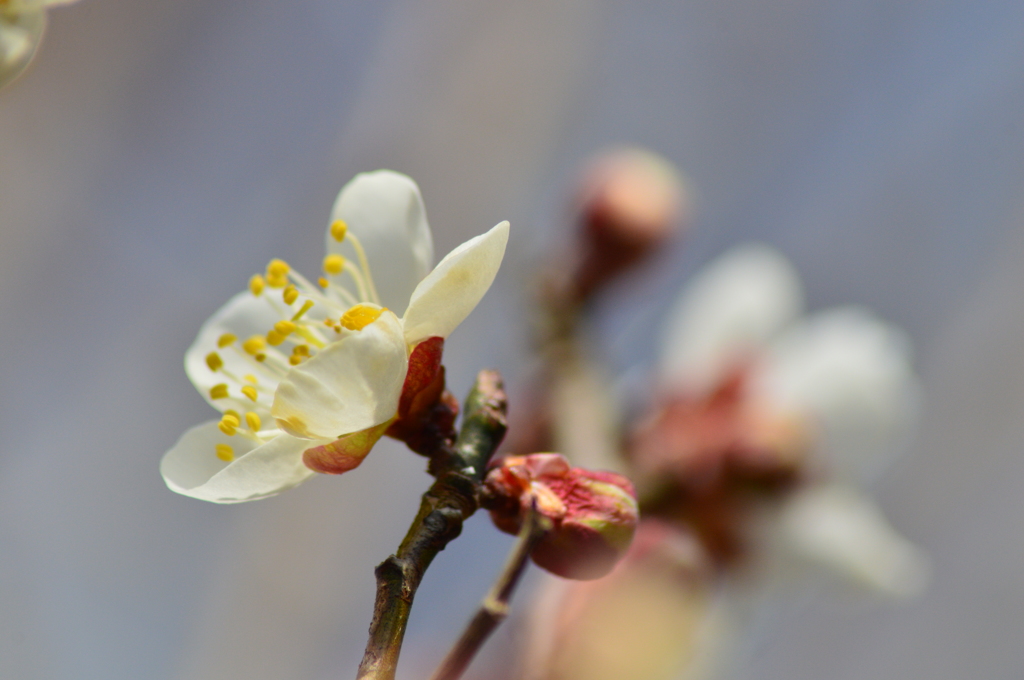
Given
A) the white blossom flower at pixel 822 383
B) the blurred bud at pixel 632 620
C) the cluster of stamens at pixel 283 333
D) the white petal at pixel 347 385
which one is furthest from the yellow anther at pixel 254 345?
the white blossom flower at pixel 822 383

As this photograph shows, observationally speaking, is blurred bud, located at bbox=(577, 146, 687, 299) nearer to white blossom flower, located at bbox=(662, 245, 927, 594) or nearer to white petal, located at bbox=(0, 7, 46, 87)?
white blossom flower, located at bbox=(662, 245, 927, 594)

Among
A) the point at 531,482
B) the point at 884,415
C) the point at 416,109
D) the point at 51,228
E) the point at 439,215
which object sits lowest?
the point at 531,482

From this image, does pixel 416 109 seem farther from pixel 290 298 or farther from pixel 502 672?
pixel 290 298

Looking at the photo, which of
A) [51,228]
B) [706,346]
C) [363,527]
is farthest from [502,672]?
[51,228]

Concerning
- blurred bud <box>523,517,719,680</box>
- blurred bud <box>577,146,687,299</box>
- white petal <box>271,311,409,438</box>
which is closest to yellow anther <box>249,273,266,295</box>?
white petal <box>271,311,409,438</box>

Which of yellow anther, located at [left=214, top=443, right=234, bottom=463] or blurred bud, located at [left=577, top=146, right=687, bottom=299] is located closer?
yellow anther, located at [left=214, top=443, right=234, bottom=463]

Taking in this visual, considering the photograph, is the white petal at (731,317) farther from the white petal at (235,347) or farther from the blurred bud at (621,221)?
the white petal at (235,347)
